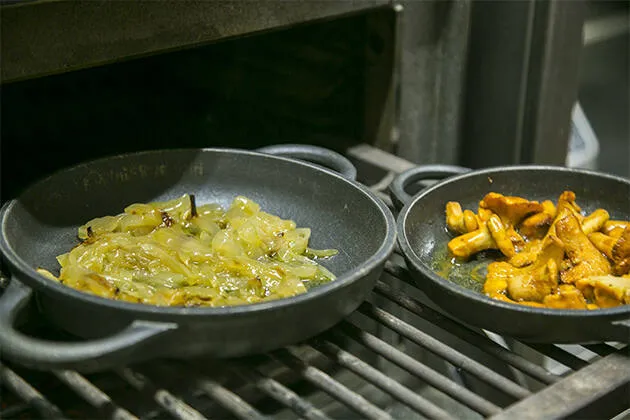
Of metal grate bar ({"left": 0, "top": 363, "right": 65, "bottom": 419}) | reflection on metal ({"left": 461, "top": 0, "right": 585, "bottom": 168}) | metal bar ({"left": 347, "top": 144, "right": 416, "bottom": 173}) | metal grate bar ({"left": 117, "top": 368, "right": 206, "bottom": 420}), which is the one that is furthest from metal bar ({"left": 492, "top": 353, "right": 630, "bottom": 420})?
reflection on metal ({"left": 461, "top": 0, "right": 585, "bottom": 168})

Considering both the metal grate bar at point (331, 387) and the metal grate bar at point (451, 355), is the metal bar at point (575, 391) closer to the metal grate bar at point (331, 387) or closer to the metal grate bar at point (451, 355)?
the metal grate bar at point (451, 355)

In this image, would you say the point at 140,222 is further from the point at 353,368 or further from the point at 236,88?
the point at 236,88

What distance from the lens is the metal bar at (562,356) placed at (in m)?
1.16

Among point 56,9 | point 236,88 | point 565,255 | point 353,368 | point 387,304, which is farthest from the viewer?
point 236,88

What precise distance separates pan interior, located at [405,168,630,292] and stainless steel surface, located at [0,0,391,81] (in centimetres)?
42

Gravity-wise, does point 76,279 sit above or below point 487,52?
below

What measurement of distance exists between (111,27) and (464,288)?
0.66 meters

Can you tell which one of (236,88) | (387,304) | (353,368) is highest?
(236,88)

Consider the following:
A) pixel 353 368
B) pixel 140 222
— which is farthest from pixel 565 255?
pixel 140 222

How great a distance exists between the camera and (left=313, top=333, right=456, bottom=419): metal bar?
41.0 inches

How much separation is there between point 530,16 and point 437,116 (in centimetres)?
31

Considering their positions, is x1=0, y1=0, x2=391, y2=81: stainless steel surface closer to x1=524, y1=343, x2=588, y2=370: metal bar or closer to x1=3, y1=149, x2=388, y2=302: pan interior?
x1=3, y1=149, x2=388, y2=302: pan interior

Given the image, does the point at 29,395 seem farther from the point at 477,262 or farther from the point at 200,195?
the point at 477,262

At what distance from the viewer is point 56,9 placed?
1253 mm
